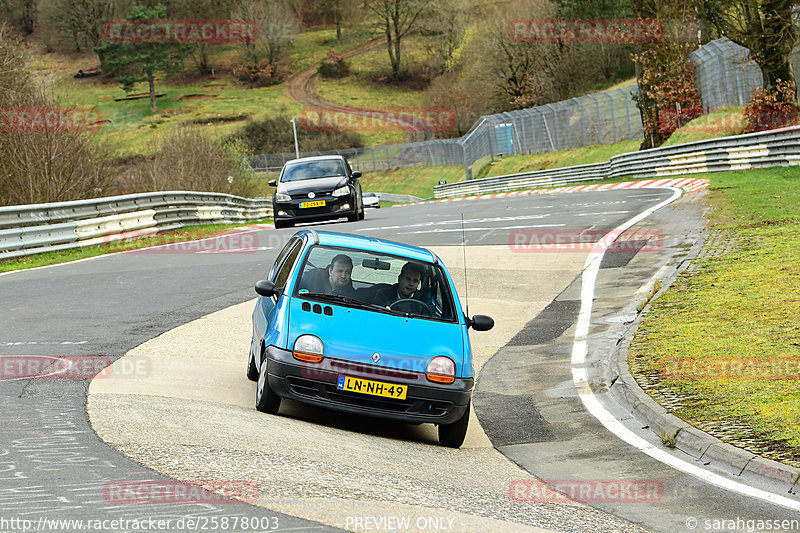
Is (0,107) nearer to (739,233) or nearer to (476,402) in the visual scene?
(739,233)

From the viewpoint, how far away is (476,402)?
10.2m

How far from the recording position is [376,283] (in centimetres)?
906

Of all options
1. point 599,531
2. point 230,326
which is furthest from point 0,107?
point 599,531

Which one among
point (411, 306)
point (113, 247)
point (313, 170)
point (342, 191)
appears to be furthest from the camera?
point (313, 170)

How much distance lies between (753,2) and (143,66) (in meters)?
96.8

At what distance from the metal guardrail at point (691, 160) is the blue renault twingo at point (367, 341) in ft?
77.1

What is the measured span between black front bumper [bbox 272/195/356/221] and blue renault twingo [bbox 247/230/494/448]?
16.0 metres

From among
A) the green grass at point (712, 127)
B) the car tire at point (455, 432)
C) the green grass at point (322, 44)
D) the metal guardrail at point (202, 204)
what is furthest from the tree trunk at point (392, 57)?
the car tire at point (455, 432)

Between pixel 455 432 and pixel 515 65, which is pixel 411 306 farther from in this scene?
pixel 515 65

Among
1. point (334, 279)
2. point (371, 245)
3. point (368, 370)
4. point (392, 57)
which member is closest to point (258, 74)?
point (392, 57)

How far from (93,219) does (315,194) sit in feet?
18.0

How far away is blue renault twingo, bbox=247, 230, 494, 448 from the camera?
26.1 ft

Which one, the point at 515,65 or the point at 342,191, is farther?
the point at 515,65

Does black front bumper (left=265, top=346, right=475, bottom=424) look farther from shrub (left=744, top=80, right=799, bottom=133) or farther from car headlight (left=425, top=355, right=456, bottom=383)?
shrub (left=744, top=80, right=799, bottom=133)
